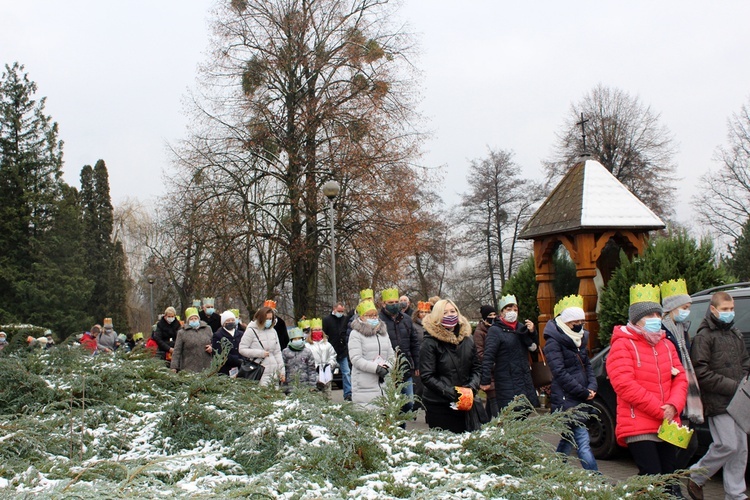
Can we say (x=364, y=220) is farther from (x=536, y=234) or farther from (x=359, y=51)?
(x=536, y=234)

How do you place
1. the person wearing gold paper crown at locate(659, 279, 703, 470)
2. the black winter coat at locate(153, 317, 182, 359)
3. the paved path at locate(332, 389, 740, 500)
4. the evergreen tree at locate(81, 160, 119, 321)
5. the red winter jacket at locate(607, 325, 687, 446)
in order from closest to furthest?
the red winter jacket at locate(607, 325, 687, 446)
the person wearing gold paper crown at locate(659, 279, 703, 470)
the paved path at locate(332, 389, 740, 500)
the black winter coat at locate(153, 317, 182, 359)
the evergreen tree at locate(81, 160, 119, 321)

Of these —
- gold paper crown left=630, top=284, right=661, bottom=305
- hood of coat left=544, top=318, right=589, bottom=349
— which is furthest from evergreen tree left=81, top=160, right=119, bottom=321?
gold paper crown left=630, top=284, right=661, bottom=305

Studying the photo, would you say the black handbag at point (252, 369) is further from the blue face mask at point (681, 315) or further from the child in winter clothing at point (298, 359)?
the blue face mask at point (681, 315)

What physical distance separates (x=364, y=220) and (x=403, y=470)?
19.2 meters

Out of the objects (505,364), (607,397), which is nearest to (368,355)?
(505,364)

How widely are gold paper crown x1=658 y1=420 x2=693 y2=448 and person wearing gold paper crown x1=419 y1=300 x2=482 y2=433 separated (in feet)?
5.38

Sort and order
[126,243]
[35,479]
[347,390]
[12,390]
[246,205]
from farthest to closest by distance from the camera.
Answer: [126,243] → [246,205] → [347,390] → [12,390] → [35,479]

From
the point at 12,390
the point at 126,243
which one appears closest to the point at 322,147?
the point at 12,390

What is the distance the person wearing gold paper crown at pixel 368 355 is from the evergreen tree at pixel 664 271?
4.06m

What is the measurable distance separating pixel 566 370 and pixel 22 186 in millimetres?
43217

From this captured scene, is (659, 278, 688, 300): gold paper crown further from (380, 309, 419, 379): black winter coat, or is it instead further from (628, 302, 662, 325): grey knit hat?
(380, 309, 419, 379): black winter coat

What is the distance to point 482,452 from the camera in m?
3.56

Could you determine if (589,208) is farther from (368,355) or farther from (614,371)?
(614,371)

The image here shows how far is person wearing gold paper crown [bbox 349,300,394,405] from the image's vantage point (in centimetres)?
767
